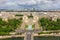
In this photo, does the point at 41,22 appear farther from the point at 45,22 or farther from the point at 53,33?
the point at 53,33

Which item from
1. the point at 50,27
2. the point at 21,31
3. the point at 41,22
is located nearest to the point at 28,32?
the point at 21,31

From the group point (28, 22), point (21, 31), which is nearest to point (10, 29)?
point (21, 31)

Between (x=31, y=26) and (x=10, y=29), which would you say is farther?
(x=31, y=26)

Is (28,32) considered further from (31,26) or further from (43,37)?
(31,26)

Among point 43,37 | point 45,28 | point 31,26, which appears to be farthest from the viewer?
point 31,26

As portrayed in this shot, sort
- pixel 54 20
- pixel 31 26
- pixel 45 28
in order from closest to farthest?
pixel 45 28
pixel 31 26
pixel 54 20

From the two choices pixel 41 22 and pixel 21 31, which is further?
pixel 41 22

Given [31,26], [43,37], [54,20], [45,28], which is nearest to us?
[43,37]
